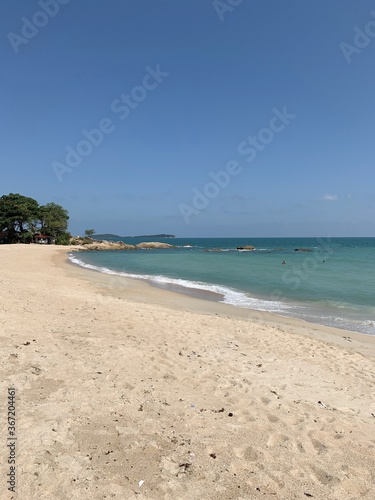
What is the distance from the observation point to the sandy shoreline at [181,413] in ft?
10.8

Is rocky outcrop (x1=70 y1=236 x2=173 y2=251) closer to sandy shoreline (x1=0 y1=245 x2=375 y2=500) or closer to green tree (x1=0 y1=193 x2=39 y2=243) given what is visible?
green tree (x1=0 y1=193 x2=39 y2=243)

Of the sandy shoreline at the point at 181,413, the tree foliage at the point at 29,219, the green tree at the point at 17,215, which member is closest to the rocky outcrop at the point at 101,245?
the tree foliage at the point at 29,219

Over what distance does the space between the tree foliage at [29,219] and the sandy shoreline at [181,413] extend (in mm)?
70680

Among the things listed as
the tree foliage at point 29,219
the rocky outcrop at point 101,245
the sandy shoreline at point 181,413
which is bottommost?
the sandy shoreline at point 181,413

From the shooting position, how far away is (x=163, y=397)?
5.05m

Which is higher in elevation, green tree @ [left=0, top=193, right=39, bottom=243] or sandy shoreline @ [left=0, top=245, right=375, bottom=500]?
green tree @ [left=0, top=193, right=39, bottom=243]

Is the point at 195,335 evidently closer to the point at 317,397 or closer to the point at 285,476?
the point at 317,397

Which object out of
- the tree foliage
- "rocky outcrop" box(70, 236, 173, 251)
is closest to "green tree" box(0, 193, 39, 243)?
the tree foliage

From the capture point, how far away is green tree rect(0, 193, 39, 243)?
7044 cm

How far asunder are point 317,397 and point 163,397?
2765mm

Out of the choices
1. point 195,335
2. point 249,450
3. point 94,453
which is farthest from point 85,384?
point 195,335

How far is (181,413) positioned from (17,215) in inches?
3028

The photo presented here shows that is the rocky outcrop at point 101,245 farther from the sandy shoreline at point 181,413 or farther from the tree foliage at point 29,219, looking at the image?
the sandy shoreline at point 181,413

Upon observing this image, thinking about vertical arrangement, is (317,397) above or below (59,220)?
below
